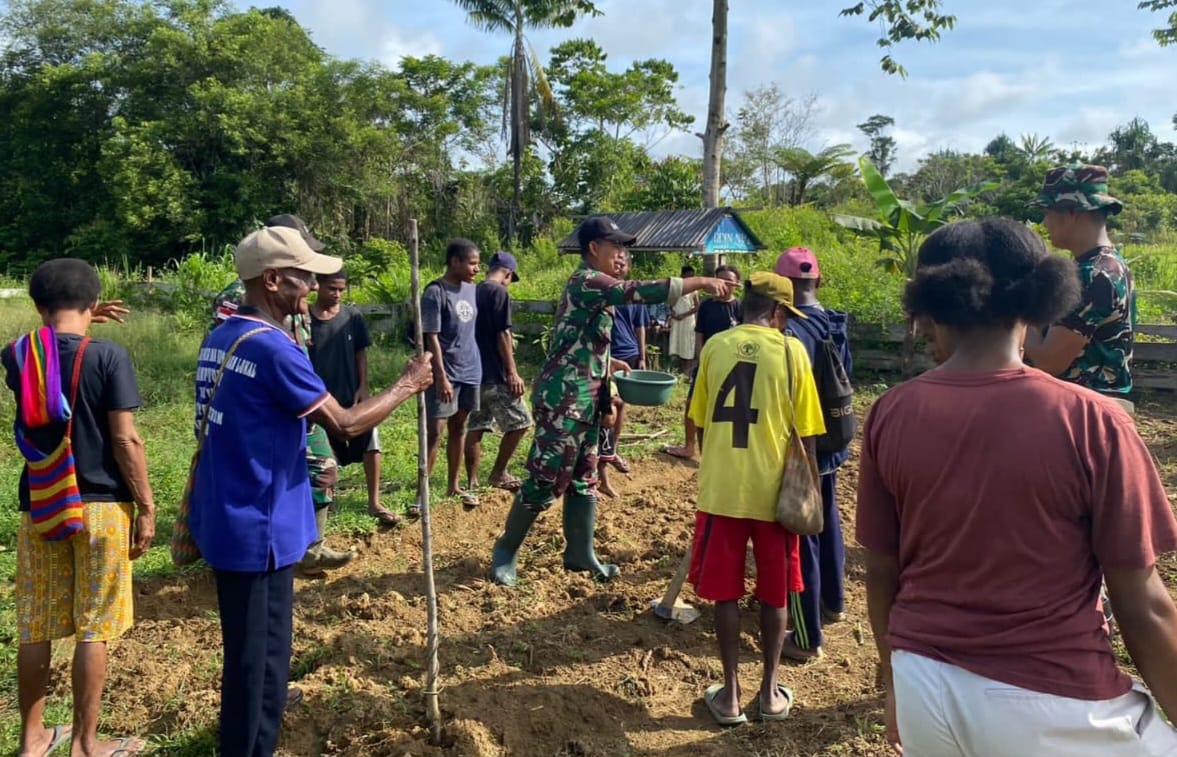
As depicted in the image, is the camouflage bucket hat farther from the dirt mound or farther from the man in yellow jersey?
the dirt mound

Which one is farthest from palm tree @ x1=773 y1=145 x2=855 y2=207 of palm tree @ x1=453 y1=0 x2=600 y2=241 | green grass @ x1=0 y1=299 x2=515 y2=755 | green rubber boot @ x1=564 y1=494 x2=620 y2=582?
green rubber boot @ x1=564 y1=494 x2=620 y2=582

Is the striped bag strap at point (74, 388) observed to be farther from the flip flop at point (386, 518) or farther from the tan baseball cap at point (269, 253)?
the flip flop at point (386, 518)

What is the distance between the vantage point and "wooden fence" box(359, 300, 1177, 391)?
30.3 ft

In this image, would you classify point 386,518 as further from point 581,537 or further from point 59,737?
point 59,737

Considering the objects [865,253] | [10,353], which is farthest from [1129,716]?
[865,253]

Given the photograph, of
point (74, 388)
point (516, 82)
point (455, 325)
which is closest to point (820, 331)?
point (455, 325)

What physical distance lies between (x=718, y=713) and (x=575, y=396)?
1.79 meters

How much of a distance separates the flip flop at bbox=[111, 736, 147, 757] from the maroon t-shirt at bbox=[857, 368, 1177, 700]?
2.95 meters

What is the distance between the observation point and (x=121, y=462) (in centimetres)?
294

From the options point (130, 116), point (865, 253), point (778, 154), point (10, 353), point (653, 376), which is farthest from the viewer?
point (778, 154)

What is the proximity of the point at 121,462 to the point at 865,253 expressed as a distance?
1382 centimetres

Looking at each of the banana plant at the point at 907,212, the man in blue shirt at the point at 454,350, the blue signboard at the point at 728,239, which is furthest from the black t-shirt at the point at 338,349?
the banana plant at the point at 907,212

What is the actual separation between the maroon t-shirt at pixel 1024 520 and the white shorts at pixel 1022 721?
3 centimetres

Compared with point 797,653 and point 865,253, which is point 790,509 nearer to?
point 797,653
